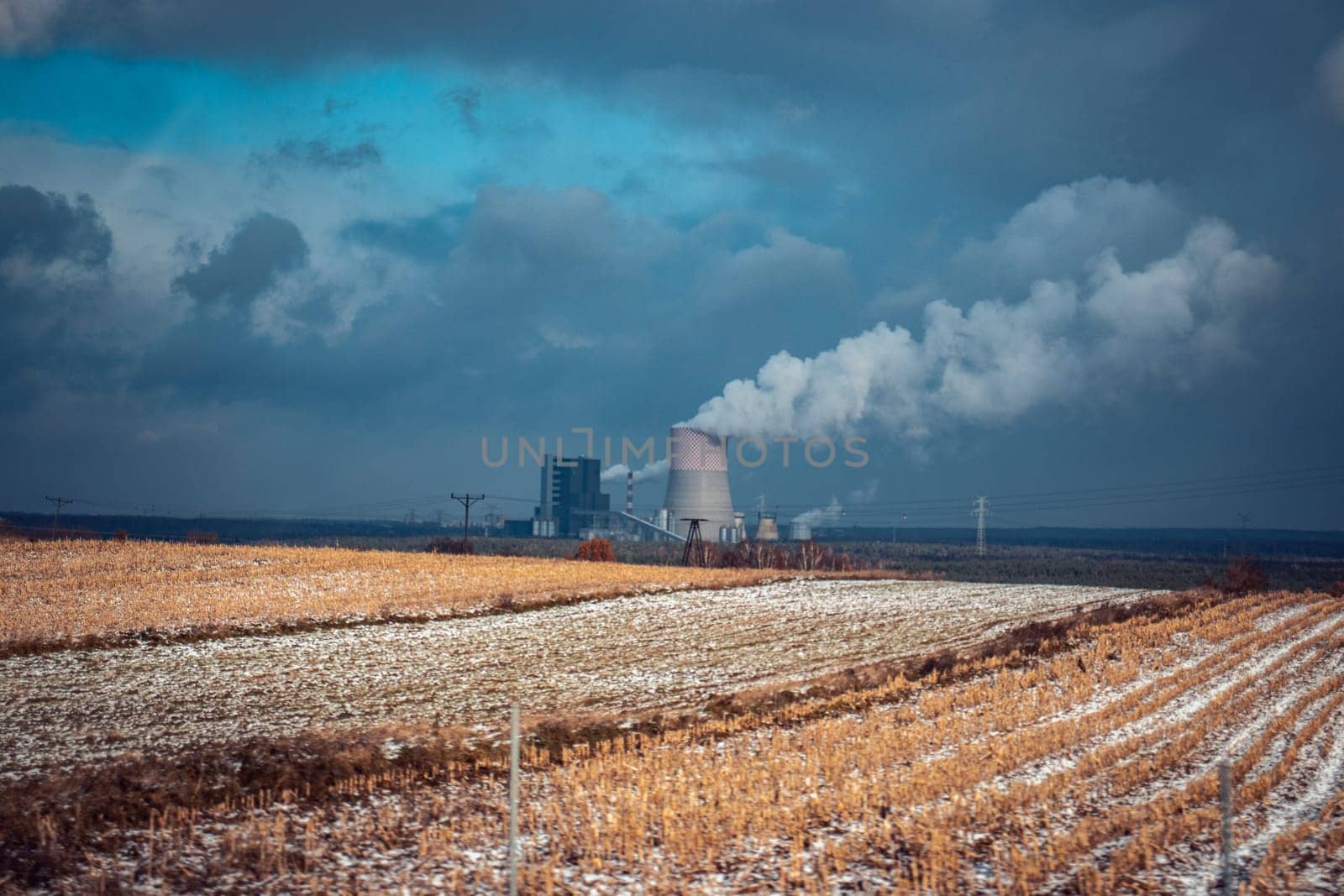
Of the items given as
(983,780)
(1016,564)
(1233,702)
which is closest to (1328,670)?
(1233,702)

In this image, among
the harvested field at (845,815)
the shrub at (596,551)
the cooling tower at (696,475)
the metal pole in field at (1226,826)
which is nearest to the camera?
the metal pole in field at (1226,826)

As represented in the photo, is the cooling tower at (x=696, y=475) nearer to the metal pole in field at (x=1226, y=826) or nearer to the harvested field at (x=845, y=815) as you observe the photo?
the harvested field at (x=845, y=815)

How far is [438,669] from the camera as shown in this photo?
23.0 m

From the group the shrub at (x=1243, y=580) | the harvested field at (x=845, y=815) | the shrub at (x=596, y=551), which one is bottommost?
the shrub at (x=596, y=551)

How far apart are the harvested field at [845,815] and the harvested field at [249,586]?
1629 cm

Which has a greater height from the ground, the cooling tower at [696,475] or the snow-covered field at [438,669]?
the cooling tower at [696,475]

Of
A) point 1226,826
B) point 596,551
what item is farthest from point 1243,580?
point 596,551

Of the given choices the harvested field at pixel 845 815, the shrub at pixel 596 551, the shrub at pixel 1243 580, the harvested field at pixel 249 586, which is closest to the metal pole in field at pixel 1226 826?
the harvested field at pixel 845 815

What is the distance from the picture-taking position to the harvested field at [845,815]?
388 inches

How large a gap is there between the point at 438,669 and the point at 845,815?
43.8 feet

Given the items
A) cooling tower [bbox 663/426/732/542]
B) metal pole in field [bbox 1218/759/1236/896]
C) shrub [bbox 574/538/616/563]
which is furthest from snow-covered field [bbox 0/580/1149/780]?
cooling tower [bbox 663/426/732/542]

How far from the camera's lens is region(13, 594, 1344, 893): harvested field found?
9852 mm

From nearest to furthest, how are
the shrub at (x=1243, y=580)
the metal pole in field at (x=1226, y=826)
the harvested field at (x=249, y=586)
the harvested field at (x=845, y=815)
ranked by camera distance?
the metal pole in field at (x=1226, y=826)
the harvested field at (x=845, y=815)
the harvested field at (x=249, y=586)
the shrub at (x=1243, y=580)

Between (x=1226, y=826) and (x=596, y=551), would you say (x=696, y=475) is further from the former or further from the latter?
(x=1226, y=826)
